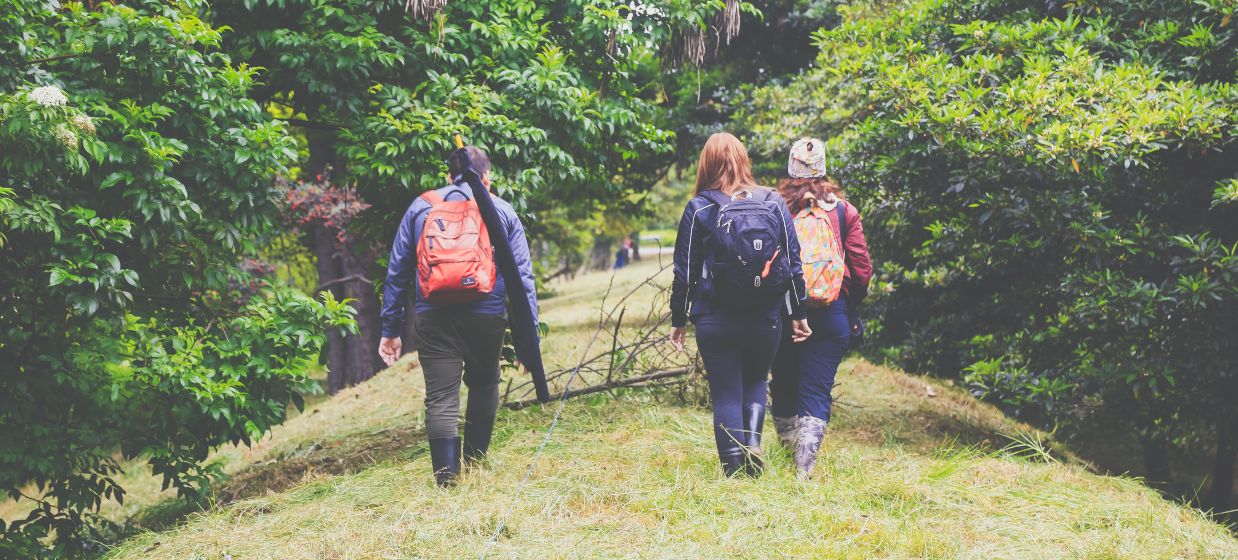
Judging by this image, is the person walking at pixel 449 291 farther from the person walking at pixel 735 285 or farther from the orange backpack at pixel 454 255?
the person walking at pixel 735 285

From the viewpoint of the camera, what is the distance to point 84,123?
4766 millimetres

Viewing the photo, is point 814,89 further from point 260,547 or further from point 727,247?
point 260,547

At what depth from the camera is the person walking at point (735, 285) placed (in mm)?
4211

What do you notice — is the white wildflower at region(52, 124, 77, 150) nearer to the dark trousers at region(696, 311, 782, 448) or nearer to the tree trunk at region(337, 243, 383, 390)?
the dark trousers at region(696, 311, 782, 448)

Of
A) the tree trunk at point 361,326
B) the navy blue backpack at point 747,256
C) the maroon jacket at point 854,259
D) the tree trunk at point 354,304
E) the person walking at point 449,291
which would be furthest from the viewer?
the tree trunk at point 361,326

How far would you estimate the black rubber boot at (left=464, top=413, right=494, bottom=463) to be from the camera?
5.00 meters

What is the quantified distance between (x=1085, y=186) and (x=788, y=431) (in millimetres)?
3229

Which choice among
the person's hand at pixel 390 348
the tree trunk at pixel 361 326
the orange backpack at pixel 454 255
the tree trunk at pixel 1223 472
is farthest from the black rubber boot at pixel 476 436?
the tree trunk at pixel 361 326

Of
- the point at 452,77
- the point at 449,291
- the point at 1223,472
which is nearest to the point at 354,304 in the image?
the point at 452,77

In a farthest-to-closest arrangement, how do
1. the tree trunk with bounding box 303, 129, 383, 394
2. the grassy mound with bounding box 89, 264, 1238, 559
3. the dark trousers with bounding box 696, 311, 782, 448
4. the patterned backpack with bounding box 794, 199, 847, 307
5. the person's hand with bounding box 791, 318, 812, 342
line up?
the tree trunk with bounding box 303, 129, 383, 394 → the patterned backpack with bounding box 794, 199, 847, 307 → the person's hand with bounding box 791, 318, 812, 342 → the dark trousers with bounding box 696, 311, 782, 448 → the grassy mound with bounding box 89, 264, 1238, 559

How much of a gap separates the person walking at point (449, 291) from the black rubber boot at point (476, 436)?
22cm

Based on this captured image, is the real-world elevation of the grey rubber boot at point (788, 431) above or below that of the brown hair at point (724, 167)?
below

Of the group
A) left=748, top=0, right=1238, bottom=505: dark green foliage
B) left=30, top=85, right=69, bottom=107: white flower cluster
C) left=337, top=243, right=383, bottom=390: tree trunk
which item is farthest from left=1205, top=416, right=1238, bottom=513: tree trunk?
left=337, top=243, right=383, bottom=390: tree trunk

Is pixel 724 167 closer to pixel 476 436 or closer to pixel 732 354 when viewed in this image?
pixel 732 354
